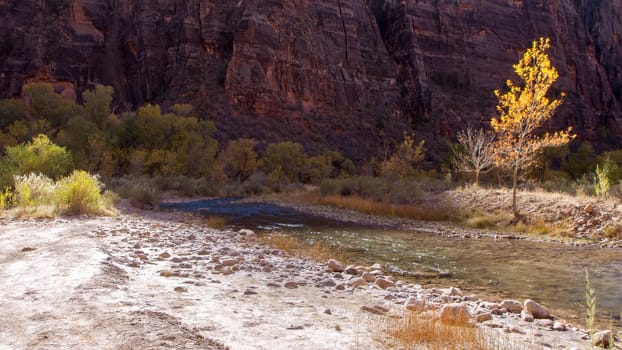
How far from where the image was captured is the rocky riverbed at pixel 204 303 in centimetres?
344

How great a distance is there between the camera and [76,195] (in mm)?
13016

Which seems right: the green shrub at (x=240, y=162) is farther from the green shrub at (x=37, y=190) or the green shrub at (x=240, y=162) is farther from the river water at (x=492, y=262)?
the green shrub at (x=37, y=190)

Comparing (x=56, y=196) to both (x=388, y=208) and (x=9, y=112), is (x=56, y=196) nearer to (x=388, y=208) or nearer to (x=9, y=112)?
(x=388, y=208)

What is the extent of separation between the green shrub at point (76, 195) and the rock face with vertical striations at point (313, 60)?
4380 centimetres

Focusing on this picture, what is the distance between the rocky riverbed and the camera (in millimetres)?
3439

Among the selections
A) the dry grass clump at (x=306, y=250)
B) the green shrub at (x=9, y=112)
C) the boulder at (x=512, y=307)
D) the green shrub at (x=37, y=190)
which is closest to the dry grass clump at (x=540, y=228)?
the dry grass clump at (x=306, y=250)

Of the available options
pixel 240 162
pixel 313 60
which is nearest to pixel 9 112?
pixel 240 162

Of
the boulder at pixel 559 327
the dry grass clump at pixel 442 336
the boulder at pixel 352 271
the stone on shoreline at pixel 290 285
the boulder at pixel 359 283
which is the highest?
the dry grass clump at pixel 442 336

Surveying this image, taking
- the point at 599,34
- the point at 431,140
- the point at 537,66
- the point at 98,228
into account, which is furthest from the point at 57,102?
the point at 599,34

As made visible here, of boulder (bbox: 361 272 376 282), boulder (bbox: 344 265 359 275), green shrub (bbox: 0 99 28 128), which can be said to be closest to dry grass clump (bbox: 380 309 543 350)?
boulder (bbox: 361 272 376 282)

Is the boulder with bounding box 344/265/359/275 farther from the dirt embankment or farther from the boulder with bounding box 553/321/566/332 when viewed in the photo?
the dirt embankment

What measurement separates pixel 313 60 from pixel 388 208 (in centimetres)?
5211

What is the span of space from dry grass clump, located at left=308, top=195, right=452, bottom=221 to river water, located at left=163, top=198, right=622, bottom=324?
450cm

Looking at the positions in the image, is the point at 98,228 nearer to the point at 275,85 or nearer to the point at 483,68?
the point at 275,85
